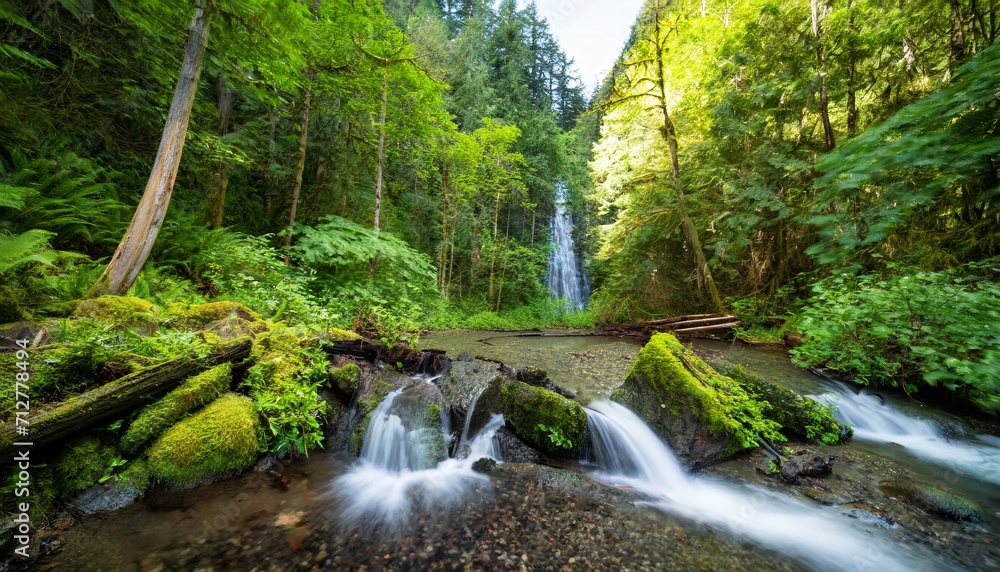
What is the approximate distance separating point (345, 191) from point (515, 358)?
7.12 metres

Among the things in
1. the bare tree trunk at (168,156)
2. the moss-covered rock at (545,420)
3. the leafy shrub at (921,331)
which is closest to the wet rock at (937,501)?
the leafy shrub at (921,331)

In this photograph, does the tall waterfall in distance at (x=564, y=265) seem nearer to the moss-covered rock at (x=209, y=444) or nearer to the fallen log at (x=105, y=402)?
the moss-covered rock at (x=209, y=444)

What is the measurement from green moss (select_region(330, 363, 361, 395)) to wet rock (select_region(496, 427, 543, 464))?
1.91m

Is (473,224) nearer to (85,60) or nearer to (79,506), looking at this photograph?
(85,60)

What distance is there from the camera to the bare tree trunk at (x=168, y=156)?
4.50 meters

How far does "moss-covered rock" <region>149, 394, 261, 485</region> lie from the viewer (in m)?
2.81

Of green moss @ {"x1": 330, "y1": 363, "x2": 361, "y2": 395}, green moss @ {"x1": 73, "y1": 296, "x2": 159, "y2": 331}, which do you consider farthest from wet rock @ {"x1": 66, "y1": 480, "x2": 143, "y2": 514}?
green moss @ {"x1": 330, "y1": 363, "x2": 361, "y2": 395}

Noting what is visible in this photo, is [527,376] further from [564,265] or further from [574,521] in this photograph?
[564,265]

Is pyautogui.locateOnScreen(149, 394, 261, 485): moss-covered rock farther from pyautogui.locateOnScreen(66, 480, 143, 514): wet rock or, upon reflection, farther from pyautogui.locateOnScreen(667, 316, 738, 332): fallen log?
pyautogui.locateOnScreen(667, 316, 738, 332): fallen log

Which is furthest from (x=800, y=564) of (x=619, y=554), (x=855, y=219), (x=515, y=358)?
(x=515, y=358)

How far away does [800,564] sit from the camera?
259 cm

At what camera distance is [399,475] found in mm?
3660

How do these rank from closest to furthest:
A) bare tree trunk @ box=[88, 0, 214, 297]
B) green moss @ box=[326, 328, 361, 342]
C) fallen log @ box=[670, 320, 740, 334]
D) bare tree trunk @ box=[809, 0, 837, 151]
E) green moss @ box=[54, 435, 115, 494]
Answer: green moss @ box=[54, 435, 115, 494] → bare tree trunk @ box=[88, 0, 214, 297] → green moss @ box=[326, 328, 361, 342] → bare tree trunk @ box=[809, 0, 837, 151] → fallen log @ box=[670, 320, 740, 334]

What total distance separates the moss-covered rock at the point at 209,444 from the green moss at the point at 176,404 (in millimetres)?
80
